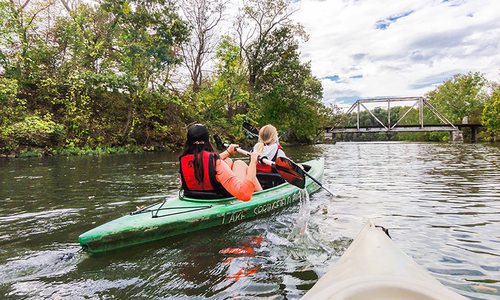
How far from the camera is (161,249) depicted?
339 centimetres

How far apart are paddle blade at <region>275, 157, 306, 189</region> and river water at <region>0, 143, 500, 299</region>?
21.1 inches

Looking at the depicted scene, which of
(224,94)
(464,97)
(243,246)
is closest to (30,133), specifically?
(224,94)

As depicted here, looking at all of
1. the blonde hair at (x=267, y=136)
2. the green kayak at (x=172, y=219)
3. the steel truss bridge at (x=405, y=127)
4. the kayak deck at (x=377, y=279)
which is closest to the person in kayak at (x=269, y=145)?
the blonde hair at (x=267, y=136)

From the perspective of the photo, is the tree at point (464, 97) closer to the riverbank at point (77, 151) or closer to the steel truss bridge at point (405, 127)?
the steel truss bridge at point (405, 127)

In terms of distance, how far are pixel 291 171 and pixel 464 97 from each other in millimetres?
52802

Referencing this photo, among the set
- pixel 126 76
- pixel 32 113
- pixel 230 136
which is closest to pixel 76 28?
pixel 126 76

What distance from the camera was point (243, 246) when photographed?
349 centimetres

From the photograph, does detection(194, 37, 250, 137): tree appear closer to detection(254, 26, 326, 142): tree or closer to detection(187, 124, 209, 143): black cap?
detection(254, 26, 326, 142): tree

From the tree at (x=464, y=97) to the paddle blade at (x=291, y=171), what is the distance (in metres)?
50.0

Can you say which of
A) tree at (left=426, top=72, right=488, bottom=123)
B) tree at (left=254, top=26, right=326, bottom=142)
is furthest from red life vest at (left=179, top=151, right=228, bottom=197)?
tree at (left=426, top=72, right=488, bottom=123)

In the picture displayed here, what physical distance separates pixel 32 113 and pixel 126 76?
498 centimetres

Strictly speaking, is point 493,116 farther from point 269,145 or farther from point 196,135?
point 196,135

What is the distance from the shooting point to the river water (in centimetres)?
256

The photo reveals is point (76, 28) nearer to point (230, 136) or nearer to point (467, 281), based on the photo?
point (230, 136)
